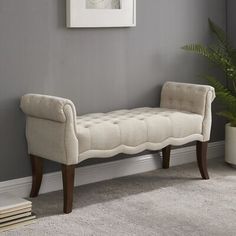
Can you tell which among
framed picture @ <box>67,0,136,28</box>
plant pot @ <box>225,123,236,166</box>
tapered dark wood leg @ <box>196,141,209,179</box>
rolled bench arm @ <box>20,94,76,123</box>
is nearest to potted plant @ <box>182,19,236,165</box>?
plant pot @ <box>225,123,236,166</box>

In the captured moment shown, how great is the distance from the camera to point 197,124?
3.99 m

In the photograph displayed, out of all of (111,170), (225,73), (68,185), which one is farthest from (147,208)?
(225,73)

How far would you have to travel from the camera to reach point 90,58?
13.0 ft

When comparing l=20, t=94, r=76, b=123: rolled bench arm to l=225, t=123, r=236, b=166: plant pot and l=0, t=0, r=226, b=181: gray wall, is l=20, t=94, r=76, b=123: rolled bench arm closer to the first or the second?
l=0, t=0, r=226, b=181: gray wall

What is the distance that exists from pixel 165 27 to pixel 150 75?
40cm

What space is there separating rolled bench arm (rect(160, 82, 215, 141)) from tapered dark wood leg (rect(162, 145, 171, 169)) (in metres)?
0.34

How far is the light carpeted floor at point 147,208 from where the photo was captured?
10.2 feet

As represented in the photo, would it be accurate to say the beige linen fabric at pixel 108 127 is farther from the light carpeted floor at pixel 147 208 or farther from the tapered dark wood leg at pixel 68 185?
the light carpeted floor at pixel 147 208

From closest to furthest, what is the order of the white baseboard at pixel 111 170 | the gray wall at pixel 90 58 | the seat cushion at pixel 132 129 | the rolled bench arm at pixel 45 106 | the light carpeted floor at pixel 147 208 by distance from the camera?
the light carpeted floor at pixel 147 208 → the rolled bench arm at pixel 45 106 → the seat cushion at pixel 132 129 → the gray wall at pixel 90 58 → the white baseboard at pixel 111 170

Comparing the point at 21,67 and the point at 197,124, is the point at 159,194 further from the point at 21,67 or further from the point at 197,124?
the point at 21,67

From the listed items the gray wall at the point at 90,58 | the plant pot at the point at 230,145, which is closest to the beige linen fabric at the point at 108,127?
the gray wall at the point at 90,58

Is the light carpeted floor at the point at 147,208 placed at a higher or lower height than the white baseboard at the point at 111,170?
lower

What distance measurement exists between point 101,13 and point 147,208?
138cm

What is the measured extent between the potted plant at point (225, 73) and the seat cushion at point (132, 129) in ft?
1.50
